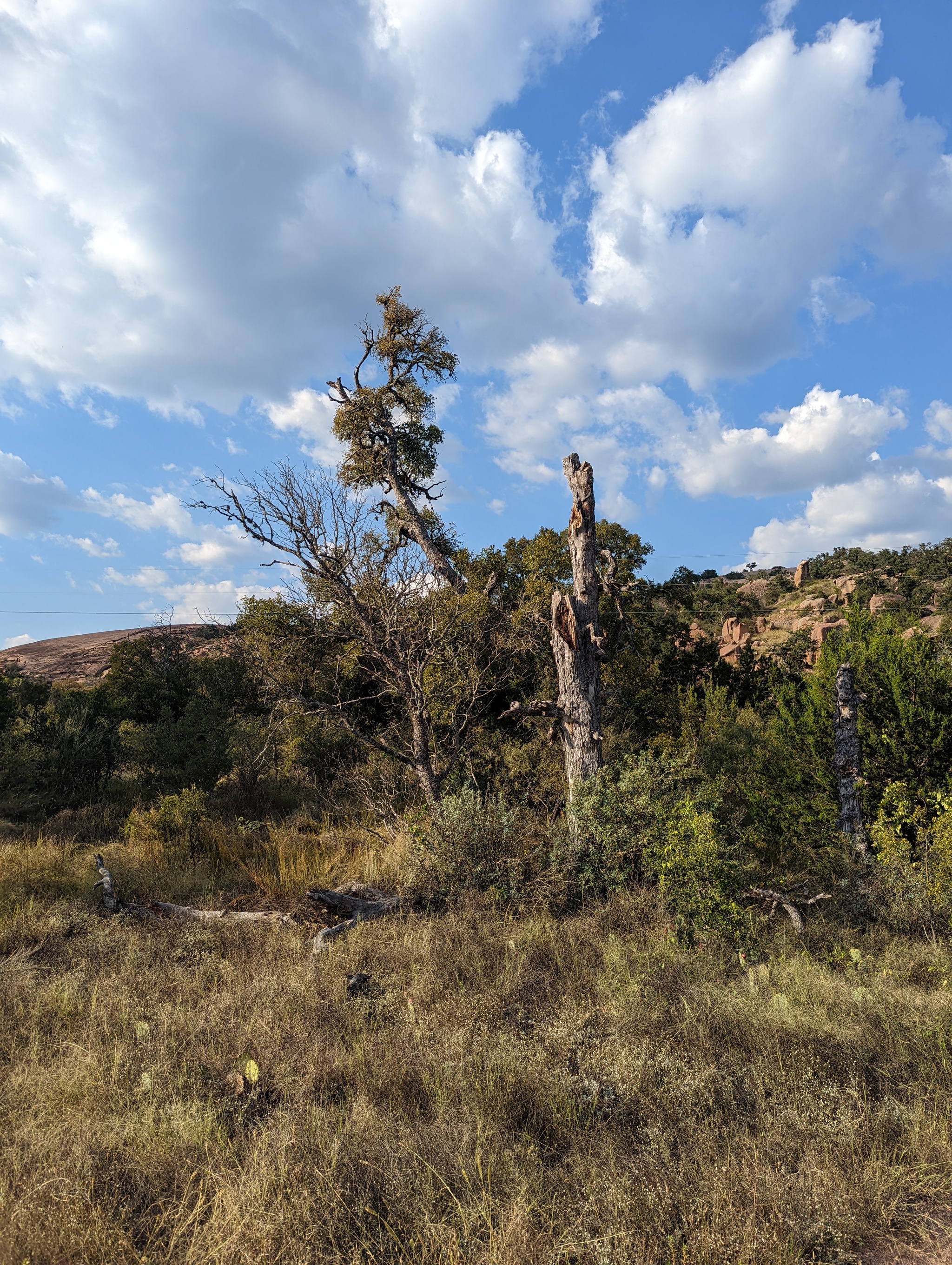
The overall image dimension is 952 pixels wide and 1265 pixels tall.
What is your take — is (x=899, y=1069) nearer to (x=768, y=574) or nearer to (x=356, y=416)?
(x=356, y=416)

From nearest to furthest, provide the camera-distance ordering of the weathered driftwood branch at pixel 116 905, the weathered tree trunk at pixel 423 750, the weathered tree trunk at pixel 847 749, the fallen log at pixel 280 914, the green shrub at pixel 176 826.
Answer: the fallen log at pixel 280 914, the weathered driftwood branch at pixel 116 905, the weathered tree trunk at pixel 847 749, the weathered tree trunk at pixel 423 750, the green shrub at pixel 176 826

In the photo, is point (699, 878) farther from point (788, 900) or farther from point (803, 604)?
point (803, 604)

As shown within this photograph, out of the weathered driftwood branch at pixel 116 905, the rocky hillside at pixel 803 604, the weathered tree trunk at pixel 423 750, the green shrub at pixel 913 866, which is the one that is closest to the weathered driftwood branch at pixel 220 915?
the weathered driftwood branch at pixel 116 905

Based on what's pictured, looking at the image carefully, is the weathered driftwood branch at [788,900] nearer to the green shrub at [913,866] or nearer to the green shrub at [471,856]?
the green shrub at [913,866]

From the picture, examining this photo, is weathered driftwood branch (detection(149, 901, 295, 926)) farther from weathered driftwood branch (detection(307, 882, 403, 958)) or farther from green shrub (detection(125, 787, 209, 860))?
green shrub (detection(125, 787, 209, 860))

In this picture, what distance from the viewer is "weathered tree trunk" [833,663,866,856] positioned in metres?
7.32

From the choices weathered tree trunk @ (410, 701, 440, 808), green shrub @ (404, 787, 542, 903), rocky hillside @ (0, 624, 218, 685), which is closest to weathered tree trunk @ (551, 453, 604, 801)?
green shrub @ (404, 787, 542, 903)

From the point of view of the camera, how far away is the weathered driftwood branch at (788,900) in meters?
5.78

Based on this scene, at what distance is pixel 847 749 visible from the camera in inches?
291

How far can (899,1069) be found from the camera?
3494 millimetres

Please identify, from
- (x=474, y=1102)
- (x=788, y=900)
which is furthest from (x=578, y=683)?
(x=474, y=1102)

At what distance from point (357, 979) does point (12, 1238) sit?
248 cm

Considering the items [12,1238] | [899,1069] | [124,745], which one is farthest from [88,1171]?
[124,745]

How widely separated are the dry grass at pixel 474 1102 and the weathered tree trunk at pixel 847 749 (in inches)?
87.1
